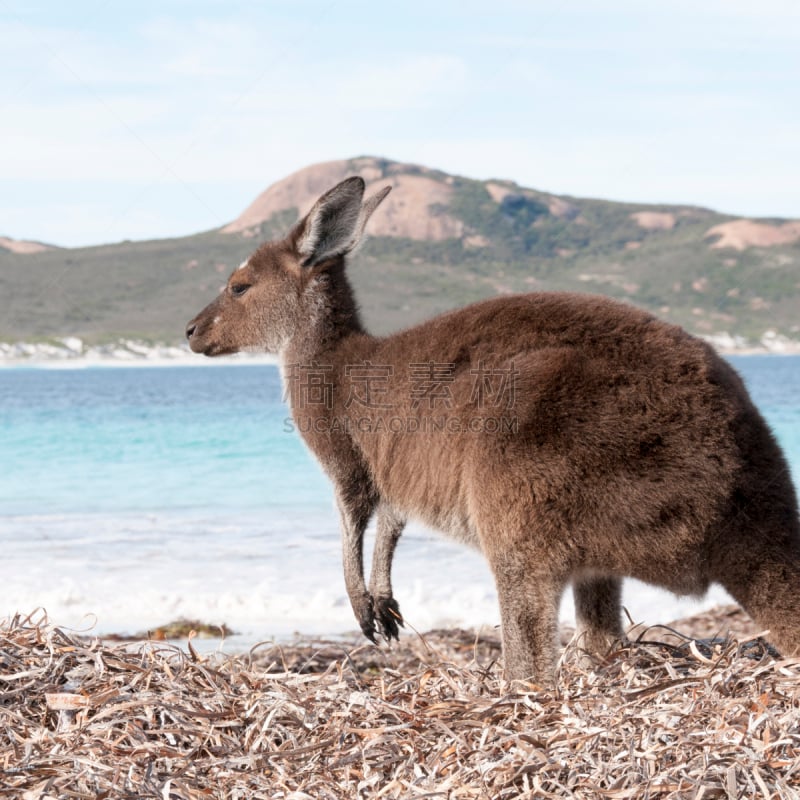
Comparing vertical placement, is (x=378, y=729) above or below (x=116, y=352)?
above

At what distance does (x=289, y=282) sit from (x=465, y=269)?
57964 millimetres

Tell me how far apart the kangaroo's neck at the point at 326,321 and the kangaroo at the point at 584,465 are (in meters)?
0.66

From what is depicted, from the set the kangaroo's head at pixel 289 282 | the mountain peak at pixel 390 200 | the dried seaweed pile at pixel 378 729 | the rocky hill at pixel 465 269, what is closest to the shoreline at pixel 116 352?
the rocky hill at pixel 465 269

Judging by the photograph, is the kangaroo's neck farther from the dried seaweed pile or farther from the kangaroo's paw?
the dried seaweed pile

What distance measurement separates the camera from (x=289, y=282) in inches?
195

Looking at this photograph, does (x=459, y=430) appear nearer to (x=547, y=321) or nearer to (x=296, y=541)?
(x=547, y=321)

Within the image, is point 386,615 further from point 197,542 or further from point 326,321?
point 197,542

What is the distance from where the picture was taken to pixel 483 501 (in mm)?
3594

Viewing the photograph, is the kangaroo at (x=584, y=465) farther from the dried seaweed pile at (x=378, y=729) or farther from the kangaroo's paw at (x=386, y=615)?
the dried seaweed pile at (x=378, y=729)

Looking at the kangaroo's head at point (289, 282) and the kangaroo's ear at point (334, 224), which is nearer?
the kangaroo's ear at point (334, 224)

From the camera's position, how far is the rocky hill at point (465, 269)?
5431cm

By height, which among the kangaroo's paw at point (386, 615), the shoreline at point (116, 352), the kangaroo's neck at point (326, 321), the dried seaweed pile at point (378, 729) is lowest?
the shoreline at point (116, 352)

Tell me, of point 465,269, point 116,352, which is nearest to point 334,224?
point 465,269

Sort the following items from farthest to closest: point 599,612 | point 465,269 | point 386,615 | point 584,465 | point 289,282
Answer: point 465,269 → point 289,282 → point 386,615 → point 599,612 → point 584,465
